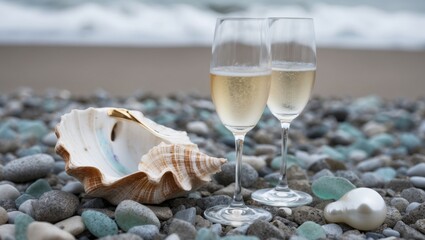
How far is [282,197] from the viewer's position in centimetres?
257

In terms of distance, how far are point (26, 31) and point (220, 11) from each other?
4.00 meters

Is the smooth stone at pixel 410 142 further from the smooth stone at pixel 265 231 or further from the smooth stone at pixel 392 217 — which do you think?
the smooth stone at pixel 265 231

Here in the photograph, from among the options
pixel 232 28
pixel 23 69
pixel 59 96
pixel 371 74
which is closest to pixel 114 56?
pixel 23 69

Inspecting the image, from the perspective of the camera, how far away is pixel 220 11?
37.5 ft

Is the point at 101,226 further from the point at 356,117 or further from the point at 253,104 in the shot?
the point at 356,117

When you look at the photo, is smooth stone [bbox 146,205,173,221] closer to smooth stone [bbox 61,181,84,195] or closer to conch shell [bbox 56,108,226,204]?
conch shell [bbox 56,108,226,204]

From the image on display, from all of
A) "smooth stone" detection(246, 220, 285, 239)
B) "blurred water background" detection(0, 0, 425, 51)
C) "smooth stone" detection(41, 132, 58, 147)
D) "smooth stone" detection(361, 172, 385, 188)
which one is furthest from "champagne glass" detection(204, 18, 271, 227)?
"blurred water background" detection(0, 0, 425, 51)

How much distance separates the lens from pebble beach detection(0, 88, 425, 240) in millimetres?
2102

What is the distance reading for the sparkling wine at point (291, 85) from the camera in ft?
7.82

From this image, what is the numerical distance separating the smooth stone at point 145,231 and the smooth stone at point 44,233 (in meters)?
0.21

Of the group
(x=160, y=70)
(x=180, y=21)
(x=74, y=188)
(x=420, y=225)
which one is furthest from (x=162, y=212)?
(x=180, y=21)

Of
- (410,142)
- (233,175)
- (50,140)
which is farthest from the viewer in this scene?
(410,142)

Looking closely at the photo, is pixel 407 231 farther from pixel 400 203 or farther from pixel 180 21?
pixel 180 21

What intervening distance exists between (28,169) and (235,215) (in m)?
1.04
